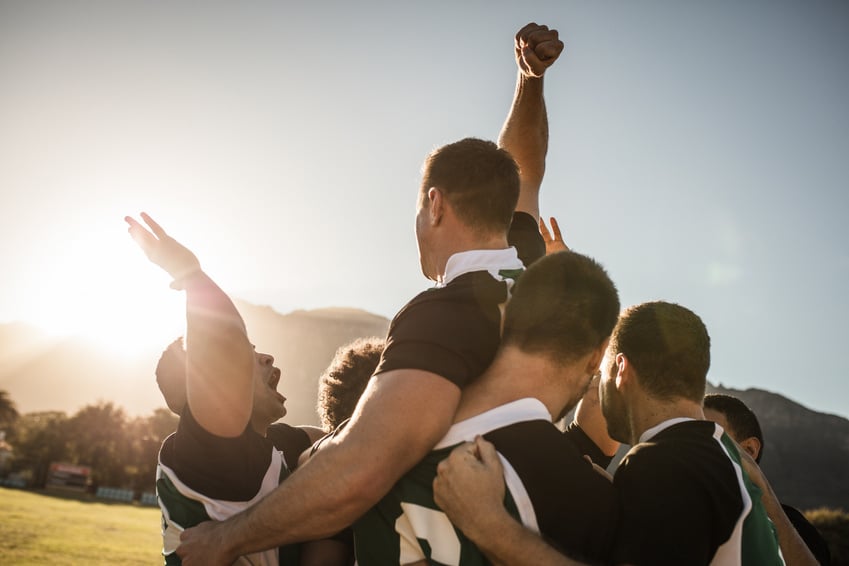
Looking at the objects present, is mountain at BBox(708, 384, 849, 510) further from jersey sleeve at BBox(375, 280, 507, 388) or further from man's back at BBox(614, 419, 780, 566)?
jersey sleeve at BBox(375, 280, 507, 388)

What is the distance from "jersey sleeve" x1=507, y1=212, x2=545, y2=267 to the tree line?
9083cm

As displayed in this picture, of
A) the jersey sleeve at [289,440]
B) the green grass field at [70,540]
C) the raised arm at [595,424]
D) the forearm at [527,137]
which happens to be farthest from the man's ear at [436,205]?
the green grass field at [70,540]

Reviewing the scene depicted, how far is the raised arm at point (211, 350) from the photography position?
292 centimetres

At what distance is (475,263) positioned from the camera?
3.26 m

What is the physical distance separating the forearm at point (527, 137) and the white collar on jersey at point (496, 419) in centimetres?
255

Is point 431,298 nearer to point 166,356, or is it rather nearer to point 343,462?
point 343,462

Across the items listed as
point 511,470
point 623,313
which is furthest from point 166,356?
point 623,313

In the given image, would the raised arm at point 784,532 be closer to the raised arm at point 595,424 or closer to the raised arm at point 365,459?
the raised arm at point 595,424

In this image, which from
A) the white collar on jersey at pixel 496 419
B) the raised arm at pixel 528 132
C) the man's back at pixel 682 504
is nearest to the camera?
the man's back at pixel 682 504

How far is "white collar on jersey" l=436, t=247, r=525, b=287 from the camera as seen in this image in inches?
128

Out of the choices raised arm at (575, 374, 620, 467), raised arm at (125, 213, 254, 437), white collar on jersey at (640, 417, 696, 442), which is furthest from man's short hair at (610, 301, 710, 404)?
raised arm at (125, 213, 254, 437)

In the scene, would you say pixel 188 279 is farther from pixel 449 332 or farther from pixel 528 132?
pixel 528 132

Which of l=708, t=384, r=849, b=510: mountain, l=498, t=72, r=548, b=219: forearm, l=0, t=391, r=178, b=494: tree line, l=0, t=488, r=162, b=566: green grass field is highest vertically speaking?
l=498, t=72, r=548, b=219: forearm

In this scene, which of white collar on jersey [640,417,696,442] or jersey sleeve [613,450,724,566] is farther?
white collar on jersey [640,417,696,442]
